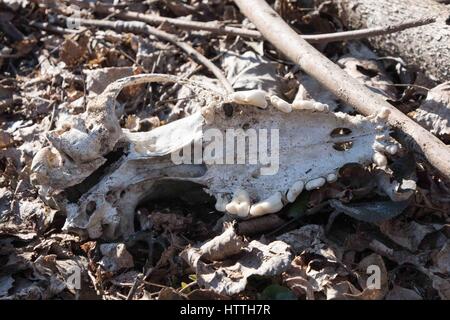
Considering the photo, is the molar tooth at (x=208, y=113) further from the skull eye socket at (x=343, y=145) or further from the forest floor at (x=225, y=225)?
the skull eye socket at (x=343, y=145)

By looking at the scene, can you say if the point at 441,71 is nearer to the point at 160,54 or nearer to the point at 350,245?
the point at 350,245

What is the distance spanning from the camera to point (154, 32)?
4395mm

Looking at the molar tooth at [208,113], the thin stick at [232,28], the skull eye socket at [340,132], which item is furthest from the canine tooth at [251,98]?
the thin stick at [232,28]

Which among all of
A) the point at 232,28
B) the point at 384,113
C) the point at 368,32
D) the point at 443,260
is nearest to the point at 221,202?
the point at 384,113

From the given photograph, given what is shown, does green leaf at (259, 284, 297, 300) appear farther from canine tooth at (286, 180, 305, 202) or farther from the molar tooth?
the molar tooth

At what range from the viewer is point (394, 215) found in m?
2.88

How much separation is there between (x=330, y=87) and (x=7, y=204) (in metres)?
1.90

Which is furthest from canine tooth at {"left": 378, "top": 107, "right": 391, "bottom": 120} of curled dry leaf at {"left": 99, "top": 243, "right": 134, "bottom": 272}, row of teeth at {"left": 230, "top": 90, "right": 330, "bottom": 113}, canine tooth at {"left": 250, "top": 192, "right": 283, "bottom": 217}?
curled dry leaf at {"left": 99, "top": 243, "right": 134, "bottom": 272}

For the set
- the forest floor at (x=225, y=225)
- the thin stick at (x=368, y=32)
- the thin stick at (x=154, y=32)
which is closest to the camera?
the forest floor at (x=225, y=225)

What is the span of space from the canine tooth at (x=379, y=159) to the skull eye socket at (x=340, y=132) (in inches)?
7.6

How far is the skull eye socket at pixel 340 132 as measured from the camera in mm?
3066

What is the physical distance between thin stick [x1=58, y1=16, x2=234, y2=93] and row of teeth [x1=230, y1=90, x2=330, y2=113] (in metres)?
0.86

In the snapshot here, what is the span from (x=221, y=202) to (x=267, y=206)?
0.82 feet

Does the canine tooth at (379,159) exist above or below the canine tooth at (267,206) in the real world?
above
